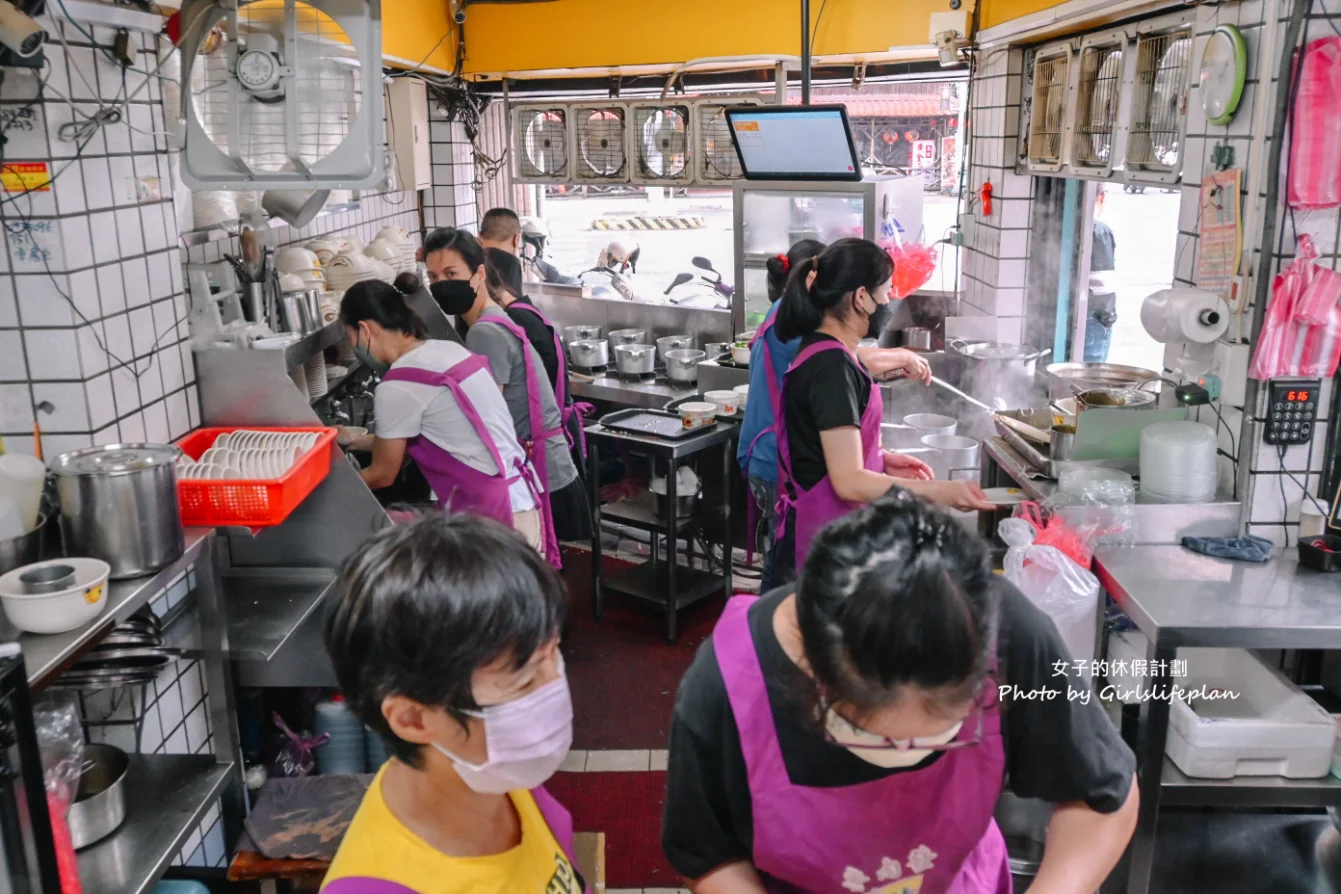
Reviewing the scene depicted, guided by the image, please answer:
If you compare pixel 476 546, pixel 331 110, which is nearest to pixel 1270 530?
pixel 476 546

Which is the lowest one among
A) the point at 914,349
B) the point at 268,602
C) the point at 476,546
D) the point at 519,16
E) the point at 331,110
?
the point at 268,602

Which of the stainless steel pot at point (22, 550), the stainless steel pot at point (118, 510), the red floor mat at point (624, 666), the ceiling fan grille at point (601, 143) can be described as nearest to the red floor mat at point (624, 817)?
the red floor mat at point (624, 666)

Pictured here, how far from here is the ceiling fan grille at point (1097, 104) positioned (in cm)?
372

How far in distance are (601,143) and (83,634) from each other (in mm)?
4514

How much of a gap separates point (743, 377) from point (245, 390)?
2.64 metres

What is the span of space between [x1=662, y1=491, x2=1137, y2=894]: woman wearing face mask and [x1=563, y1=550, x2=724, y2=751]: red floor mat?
2049 mm

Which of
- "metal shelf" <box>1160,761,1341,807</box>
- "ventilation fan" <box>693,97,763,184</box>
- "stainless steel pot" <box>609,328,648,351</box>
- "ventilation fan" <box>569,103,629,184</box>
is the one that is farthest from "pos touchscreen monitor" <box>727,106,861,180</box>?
"metal shelf" <box>1160,761,1341,807</box>

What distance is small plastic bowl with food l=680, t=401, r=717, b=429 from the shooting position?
436 cm

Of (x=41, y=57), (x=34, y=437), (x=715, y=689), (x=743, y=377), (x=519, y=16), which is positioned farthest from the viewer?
(x=519, y=16)

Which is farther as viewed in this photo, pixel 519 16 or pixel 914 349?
pixel 519 16

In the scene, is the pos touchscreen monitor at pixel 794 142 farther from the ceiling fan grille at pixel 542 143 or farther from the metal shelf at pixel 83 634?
the metal shelf at pixel 83 634

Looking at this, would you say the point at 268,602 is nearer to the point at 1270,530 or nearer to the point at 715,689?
the point at 715,689

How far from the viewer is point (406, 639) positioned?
3.90 feet

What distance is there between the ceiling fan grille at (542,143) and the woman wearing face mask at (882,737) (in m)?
4.85
